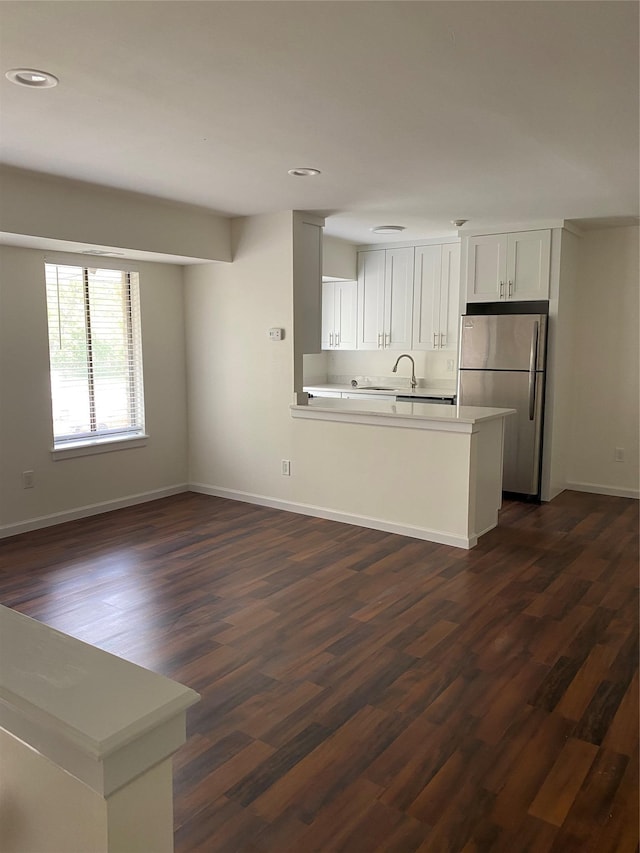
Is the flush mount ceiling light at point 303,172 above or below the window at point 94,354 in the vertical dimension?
above

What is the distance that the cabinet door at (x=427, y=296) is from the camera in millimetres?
6434

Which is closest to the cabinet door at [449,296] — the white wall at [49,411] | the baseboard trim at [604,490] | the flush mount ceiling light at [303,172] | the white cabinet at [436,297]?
the white cabinet at [436,297]

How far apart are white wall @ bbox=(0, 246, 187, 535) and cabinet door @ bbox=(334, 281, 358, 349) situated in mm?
2001

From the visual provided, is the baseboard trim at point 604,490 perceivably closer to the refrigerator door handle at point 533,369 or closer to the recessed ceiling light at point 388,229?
the refrigerator door handle at point 533,369

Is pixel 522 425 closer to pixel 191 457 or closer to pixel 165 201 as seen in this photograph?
pixel 191 457

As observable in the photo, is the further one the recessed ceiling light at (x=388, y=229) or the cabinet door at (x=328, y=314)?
the cabinet door at (x=328, y=314)

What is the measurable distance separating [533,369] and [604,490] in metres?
1.43

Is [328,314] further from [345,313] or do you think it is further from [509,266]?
[509,266]

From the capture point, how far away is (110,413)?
212 inches

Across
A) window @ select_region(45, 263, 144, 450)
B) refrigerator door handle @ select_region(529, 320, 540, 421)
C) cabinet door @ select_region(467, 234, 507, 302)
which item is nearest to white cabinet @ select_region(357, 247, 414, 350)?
cabinet door @ select_region(467, 234, 507, 302)

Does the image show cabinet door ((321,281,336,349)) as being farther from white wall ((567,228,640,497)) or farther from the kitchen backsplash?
white wall ((567,228,640,497))

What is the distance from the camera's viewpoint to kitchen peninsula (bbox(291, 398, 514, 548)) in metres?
4.40

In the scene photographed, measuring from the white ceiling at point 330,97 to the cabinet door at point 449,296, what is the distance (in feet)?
6.31

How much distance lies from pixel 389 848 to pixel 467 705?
821 millimetres
